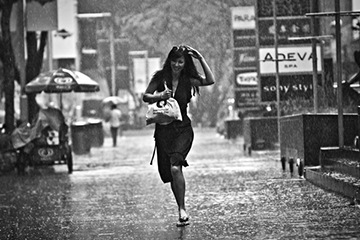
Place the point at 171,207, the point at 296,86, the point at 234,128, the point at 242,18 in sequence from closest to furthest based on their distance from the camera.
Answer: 1. the point at 171,207
2. the point at 296,86
3. the point at 242,18
4. the point at 234,128

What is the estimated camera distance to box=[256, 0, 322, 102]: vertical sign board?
89.1ft

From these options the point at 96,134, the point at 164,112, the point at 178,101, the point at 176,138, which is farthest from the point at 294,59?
the point at 164,112

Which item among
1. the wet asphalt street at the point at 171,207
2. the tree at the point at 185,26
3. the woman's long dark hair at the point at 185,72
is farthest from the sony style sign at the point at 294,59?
the woman's long dark hair at the point at 185,72

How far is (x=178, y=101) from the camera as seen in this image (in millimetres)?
11453

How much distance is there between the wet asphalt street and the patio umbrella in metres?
3.93

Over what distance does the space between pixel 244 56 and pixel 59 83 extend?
39.2ft

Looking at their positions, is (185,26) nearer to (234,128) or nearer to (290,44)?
(234,128)

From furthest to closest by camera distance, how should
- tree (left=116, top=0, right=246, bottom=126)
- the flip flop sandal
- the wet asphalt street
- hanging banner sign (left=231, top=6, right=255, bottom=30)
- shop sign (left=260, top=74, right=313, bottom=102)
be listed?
tree (left=116, top=0, right=246, bottom=126) → hanging banner sign (left=231, top=6, right=255, bottom=30) → shop sign (left=260, top=74, right=313, bottom=102) → the flip flop sandal → the wet asphalt street

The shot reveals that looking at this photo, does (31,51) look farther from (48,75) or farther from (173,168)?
(173,168)

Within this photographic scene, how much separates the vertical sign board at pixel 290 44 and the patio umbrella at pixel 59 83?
467 centimetres

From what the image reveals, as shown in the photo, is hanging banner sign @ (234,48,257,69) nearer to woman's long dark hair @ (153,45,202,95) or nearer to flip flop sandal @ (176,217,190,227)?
woman's long dark hair @ (153,45,202,95)

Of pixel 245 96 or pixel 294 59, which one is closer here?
pixel 294 59

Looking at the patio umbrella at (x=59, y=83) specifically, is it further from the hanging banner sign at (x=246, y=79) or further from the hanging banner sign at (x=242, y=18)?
the hanging banner sign at (x=246, y=79)

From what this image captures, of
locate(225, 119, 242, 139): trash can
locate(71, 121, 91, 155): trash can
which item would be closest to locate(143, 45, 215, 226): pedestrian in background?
locate(71, 121, 91, 155): trash can
